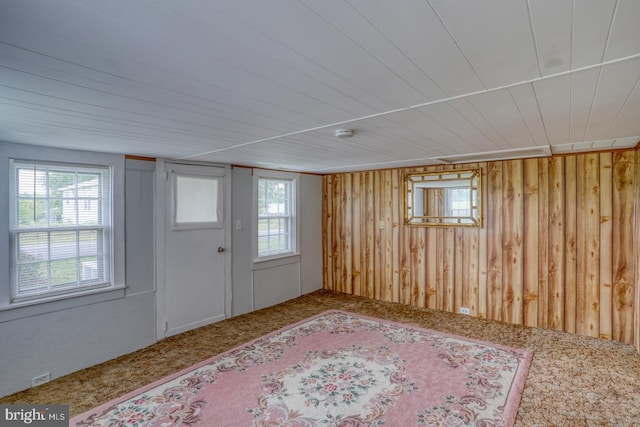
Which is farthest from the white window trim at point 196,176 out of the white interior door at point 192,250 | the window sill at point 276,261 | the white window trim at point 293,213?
the window sill at point 276,261

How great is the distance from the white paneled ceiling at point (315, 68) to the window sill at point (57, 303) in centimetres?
139

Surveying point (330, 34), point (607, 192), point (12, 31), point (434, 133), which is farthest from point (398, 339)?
point (12, 31)

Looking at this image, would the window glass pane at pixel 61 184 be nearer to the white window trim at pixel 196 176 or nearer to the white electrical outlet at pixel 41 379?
the white window trim at pixel 196 176

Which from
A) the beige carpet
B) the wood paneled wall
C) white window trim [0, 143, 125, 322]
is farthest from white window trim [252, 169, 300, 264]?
white window trim [0, 143, 125, 322]

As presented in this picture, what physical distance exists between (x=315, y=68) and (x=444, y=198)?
3.67 metres

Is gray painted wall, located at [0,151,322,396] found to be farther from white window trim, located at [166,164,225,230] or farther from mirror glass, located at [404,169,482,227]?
mirror glass, located at [404,169,482,227]

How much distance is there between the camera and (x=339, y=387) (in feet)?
8.57

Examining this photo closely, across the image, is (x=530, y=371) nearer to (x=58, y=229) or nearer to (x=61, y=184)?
(x=58, y=229)

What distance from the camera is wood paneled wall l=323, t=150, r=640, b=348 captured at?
346 cm

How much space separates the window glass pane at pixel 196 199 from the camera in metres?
3.91

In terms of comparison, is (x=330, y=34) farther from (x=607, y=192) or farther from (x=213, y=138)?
(x=607, y=192)

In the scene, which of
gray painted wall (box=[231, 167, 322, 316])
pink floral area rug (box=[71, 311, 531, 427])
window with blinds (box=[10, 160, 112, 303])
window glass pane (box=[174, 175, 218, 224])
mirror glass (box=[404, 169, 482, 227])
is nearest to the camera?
pink floral area rug (box=[71, 311, 531, 427])

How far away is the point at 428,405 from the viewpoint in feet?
7.76

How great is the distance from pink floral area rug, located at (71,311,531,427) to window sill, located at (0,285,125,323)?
1.09 m
